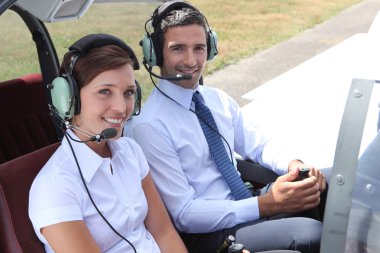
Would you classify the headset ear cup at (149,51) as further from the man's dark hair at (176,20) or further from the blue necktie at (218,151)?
the blue necktie at (218,151)

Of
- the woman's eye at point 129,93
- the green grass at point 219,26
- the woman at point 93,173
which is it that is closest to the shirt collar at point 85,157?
the woman at point 93,173

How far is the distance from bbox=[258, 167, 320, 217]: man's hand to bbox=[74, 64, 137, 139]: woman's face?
809mm

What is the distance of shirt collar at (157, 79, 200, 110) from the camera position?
8.42ft

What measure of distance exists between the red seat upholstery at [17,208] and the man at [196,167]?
553mm

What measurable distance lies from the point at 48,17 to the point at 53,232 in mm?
756

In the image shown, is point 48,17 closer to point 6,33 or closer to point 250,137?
point 250,137

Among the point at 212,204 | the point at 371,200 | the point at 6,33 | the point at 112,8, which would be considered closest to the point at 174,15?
the point at 212,204

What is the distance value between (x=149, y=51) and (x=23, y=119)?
865 mm

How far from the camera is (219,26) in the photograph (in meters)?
11.3

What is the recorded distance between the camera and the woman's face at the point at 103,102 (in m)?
1.96

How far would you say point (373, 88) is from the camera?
1821mm

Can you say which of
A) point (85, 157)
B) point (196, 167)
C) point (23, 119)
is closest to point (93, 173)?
point (85, 157)

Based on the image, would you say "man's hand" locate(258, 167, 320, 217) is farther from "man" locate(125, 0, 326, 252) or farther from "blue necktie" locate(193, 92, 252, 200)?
"blue necktie" locate(193, 92, 252, 200)

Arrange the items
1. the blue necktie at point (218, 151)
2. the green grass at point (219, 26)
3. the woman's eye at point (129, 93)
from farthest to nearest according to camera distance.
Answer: the green grass at point (219, 26) < the blue necktie at point (218, 151) < the woman's eye at point (129, 93)
